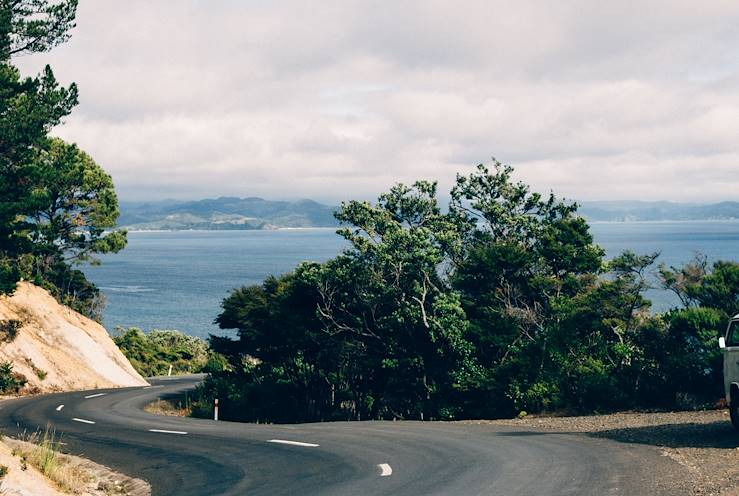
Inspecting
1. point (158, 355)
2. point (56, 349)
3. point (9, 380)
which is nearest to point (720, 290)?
point (9, 380)

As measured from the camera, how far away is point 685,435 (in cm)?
1705

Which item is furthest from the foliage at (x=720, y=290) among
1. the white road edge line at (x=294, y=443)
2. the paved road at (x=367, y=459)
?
the white road edge line at (x=294, y=443)

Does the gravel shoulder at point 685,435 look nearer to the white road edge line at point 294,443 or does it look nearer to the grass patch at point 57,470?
the white road edge line at point 294,443

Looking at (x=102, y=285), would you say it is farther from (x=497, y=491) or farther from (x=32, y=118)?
(x=497, y=491)

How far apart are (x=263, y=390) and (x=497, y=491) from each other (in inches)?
1078

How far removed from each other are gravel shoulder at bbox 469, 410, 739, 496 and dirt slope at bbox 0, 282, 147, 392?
32.1m

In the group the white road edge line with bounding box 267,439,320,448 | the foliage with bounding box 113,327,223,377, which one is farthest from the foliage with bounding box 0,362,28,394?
the white road edge line with bounding box 267,439,320,448

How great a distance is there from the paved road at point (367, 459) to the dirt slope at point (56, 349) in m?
20.6

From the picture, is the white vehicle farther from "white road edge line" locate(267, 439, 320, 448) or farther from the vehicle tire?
"white road edge line" locate(267, 439, 320, 448)

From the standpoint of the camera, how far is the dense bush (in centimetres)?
2470

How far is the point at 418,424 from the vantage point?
21828 mm

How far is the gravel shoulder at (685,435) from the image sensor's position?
1227 cm

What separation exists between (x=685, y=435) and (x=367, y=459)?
25.4 feet

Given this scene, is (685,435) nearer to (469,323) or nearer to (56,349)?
(469,323)
